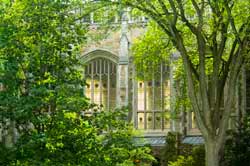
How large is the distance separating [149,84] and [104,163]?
18218 millimetres

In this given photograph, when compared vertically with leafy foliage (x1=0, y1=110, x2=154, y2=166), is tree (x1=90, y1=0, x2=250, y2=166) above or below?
above

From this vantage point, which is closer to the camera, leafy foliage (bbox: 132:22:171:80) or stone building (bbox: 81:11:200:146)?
leafy foliage (bbox: 132:22:171:80)

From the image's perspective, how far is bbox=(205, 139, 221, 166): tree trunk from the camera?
49.8ft

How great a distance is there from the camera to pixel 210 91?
1584cm

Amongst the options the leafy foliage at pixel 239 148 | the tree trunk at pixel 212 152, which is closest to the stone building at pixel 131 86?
the leafy foliage at pixel 239 148

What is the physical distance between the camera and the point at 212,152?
1519 centimetres

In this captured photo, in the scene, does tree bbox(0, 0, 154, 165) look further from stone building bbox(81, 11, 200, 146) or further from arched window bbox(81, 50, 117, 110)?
arched window bbox(81, 50, 117, 110)

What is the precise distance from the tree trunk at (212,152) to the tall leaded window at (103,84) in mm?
15455

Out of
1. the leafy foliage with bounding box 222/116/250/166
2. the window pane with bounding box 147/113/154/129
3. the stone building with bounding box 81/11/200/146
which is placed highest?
the stone building with bounding box 81/11/200/146

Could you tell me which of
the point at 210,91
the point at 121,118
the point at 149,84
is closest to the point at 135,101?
the point at 149,84

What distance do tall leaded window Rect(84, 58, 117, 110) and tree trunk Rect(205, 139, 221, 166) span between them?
15.5 m

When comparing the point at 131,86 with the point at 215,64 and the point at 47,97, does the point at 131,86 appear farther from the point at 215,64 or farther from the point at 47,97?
the point at 47,97

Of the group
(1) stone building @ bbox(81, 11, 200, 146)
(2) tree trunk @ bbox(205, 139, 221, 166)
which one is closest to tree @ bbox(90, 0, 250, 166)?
(2) tree trunk @ bbox(205, 139, 221, 166)

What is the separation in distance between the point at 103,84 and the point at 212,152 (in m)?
15.9
